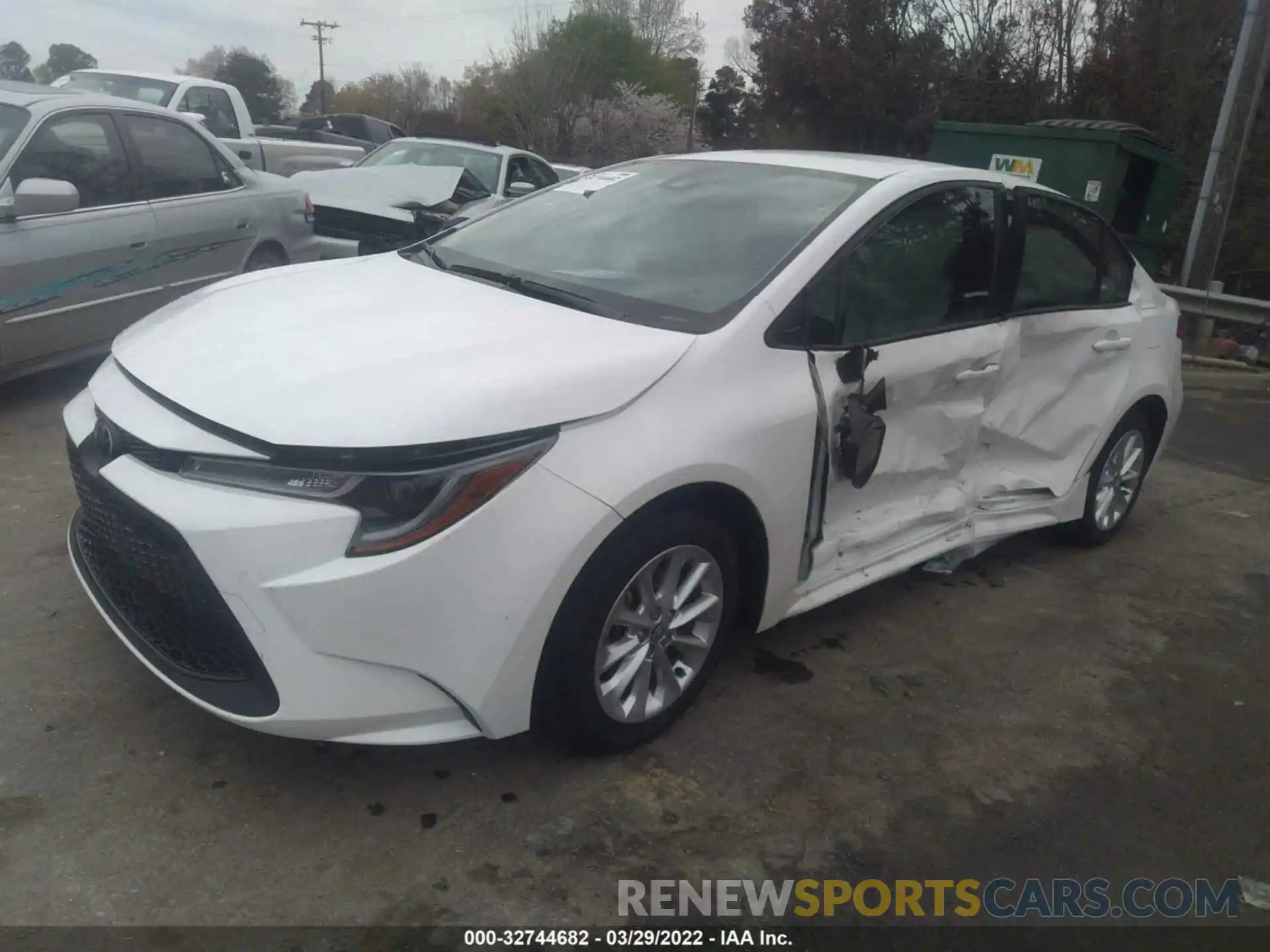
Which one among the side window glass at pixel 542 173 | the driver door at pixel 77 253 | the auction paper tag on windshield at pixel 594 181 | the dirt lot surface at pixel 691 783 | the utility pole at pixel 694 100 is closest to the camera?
the dirt lot surface at pixel 691 783

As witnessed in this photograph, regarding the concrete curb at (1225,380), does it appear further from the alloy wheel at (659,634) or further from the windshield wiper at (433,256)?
the alloy wheel at (659,634)

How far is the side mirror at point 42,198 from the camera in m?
4.87

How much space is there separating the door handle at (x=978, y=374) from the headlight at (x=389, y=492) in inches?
76.4

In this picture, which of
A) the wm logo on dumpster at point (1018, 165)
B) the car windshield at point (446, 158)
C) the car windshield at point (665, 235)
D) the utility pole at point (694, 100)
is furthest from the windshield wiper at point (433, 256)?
the utility pole at point (694, 100)

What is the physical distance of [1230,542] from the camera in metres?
5.19

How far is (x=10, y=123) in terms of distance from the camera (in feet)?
17.3

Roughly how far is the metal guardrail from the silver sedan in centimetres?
841

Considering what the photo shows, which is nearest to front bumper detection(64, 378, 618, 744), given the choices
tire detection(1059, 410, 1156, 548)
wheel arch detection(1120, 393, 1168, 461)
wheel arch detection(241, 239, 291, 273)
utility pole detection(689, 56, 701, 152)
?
tire detection(1059, 410, 1156, 548)

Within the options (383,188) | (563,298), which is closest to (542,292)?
(563,298)

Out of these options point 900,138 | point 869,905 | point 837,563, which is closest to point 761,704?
point 837,563

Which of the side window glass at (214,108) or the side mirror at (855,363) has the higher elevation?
the side window glass at (214,108)

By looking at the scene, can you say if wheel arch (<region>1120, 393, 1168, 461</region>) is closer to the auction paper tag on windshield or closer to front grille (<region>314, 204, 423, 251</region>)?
the auction paper tag on windshield

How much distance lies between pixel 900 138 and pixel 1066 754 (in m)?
25.2

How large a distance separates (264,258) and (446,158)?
3.58 metres
